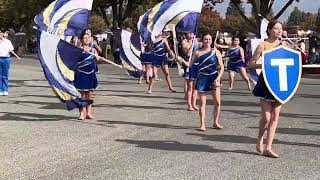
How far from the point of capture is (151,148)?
316 inches

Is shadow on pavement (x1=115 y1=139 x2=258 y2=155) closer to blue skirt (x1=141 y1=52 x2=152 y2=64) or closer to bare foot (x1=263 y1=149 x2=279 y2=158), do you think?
bare foot (x1=263 y1=149 x2=279 y2=158)

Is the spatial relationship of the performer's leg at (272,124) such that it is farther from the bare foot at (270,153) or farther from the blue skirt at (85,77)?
the blue skirt at (85,77)

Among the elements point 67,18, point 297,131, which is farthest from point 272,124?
point 67,18

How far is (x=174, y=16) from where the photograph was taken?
12.6 metres

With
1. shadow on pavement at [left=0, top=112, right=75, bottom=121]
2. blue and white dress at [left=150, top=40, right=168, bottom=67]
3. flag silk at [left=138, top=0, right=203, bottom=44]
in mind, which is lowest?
shadow on pavement at [left=0, top=112, right=75, bottom=121]

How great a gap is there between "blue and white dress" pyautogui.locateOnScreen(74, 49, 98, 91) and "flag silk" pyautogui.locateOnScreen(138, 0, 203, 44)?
2.58 m

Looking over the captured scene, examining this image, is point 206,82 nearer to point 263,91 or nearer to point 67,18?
point 263,91

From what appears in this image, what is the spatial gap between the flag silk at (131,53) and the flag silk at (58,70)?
6867 millimetres

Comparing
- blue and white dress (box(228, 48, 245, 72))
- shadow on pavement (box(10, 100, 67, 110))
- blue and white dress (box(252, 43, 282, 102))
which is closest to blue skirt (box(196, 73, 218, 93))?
blue and white dress (box(252, 43, 282, 102))

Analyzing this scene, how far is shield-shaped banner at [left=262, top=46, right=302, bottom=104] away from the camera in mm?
7223

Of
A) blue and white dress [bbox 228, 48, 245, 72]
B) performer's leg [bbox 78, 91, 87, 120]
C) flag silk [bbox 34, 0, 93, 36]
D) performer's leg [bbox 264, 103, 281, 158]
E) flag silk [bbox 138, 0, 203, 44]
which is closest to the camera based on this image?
performer's leg [bbox 264, 103, 281, 158]

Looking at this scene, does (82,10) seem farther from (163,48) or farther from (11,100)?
(163,48)

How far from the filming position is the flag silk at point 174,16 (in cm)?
1218

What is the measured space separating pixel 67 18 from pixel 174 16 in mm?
2637
